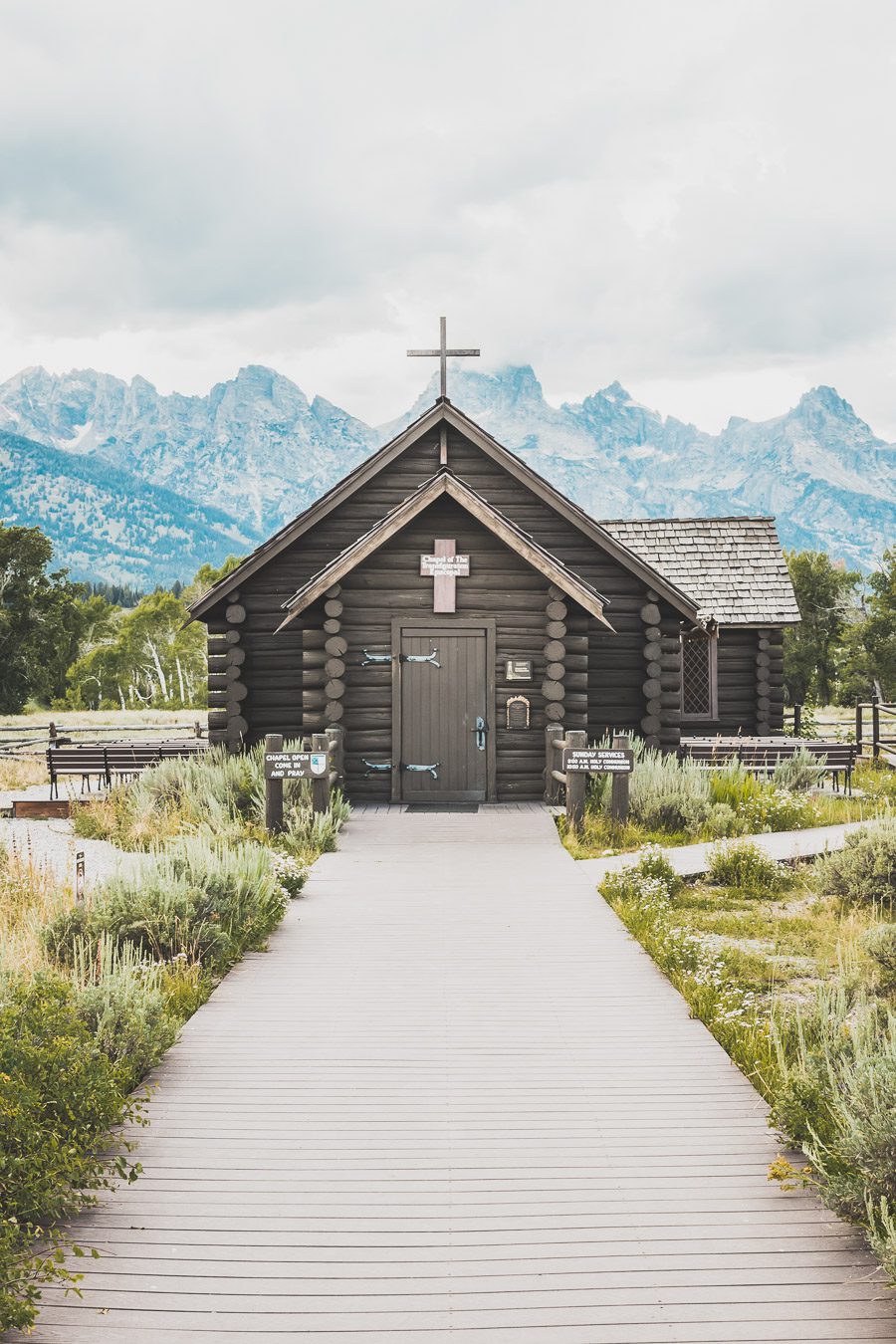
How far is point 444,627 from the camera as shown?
51.1 feet

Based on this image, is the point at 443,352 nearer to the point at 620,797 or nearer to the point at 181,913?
the point at 620,797

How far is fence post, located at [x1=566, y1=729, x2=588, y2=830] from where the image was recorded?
13.0 meters

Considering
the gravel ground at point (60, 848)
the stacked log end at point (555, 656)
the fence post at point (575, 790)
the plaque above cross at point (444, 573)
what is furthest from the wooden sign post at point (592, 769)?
the gravel ground at point (60, 848)

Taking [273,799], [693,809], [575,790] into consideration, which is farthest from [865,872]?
[273,799]

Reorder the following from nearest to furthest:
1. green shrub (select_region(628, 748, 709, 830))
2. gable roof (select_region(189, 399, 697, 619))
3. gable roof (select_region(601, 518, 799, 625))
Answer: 1. green shrub (select_region(628, 748, 709, 830))
2. gable roof (select_region(189, 399, 697, 619))
3. gable roof (select_region(601, 518, 799, 625))

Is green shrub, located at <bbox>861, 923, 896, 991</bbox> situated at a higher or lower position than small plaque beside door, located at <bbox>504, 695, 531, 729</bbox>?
lower

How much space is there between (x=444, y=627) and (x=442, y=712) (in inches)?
47.6

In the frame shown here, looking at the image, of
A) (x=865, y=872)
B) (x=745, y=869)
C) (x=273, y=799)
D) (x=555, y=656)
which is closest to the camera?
(x=865, y=872)

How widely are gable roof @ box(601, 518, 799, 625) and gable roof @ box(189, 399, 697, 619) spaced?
15.9ft

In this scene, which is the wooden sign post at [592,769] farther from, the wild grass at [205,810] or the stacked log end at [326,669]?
the stacked log end at [326,669]

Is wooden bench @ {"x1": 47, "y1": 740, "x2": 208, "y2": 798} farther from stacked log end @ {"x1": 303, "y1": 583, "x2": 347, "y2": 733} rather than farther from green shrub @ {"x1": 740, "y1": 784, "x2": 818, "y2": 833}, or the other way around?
green shrub @ {"x1": 740, "y1": 784, "x2": 818, "y2": 833}

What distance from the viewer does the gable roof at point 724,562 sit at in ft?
71.9

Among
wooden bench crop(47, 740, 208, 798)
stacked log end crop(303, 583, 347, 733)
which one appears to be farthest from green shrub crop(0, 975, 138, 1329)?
wooden bench crop(47, 740, 208, 798)

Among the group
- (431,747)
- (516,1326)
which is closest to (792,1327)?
(516,1326)
